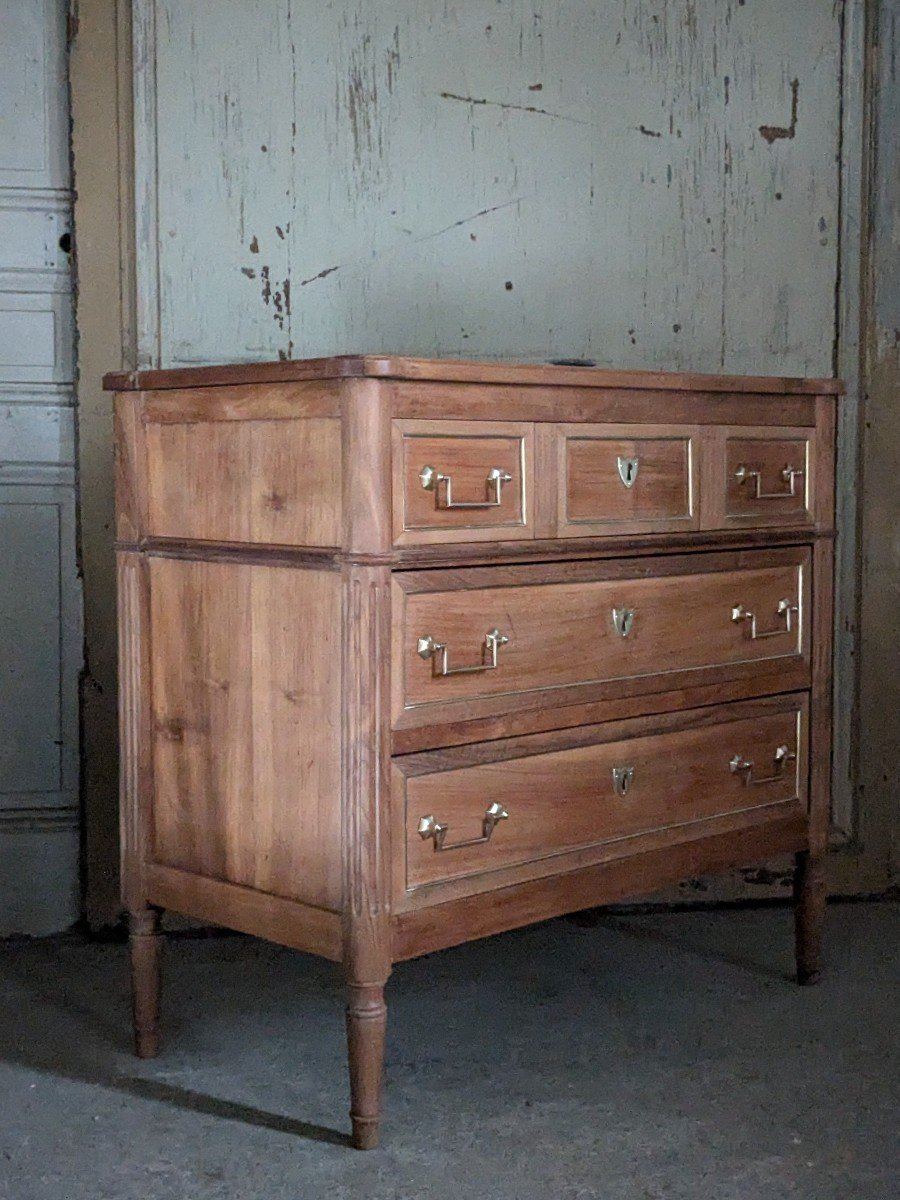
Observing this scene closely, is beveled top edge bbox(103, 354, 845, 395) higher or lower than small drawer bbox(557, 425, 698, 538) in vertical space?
higher

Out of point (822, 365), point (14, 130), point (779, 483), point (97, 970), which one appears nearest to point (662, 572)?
point (779, 483)

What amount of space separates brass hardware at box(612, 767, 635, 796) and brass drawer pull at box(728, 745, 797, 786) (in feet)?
0.98

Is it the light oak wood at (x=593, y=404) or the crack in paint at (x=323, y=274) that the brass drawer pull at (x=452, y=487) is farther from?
the crack in paint at (x=323, y=274)

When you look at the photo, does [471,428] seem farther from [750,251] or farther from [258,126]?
[750,251]

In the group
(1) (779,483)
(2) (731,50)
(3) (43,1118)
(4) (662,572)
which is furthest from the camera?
(2) (731,50)

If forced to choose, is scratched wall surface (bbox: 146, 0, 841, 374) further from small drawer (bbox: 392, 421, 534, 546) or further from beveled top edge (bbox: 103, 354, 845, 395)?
small drawer (bbox: 392, 421, 534, 546)

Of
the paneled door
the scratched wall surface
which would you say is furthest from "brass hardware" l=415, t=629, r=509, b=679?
the paneled door

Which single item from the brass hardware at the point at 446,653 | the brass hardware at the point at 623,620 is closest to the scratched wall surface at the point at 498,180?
the brass hardware at the point at 623,620

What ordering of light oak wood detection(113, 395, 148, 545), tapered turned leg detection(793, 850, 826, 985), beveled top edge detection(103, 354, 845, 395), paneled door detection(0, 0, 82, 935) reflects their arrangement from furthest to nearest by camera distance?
paneled door detection(0, 0, 82, 935), tapered turned leg detection(793, 850, 826, 985), light oak wood detection(113, 395, 148, 545), beveled top edge detection(103, 354, 845, 395)

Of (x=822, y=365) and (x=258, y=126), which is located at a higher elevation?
(x=258, y=126)

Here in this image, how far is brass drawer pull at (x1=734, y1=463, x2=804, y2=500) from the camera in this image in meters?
3.00

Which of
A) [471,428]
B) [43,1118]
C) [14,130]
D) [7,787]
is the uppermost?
[14,130]

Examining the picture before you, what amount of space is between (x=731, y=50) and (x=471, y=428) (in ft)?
5.60

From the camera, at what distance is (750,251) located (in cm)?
377
